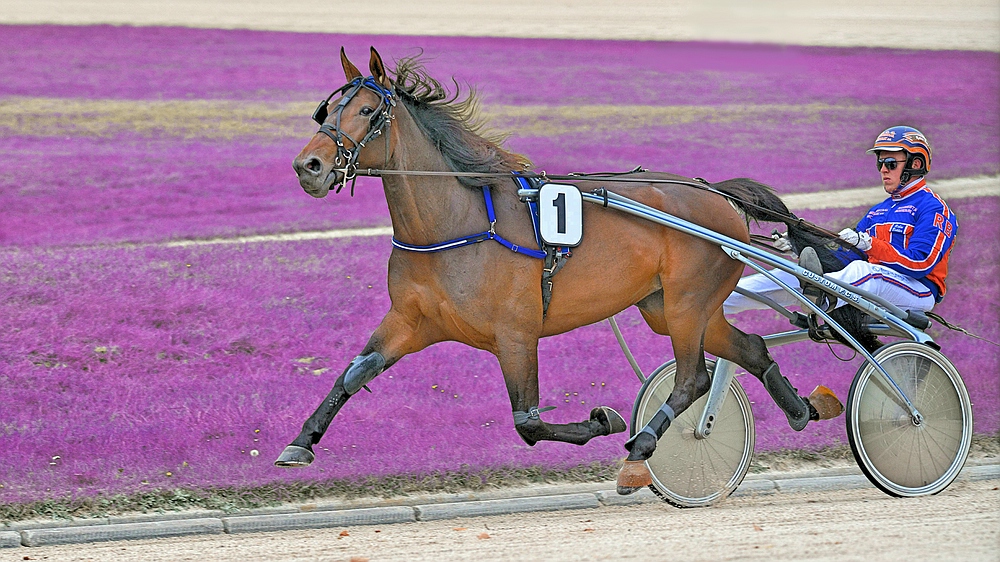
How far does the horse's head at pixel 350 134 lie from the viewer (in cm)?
409

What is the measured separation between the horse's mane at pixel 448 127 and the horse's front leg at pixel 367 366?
2.17ft

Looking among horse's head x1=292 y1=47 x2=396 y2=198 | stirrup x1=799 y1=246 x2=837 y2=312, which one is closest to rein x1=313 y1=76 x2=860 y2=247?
horse's head x1=292 y1=47 x2=396 y2=198

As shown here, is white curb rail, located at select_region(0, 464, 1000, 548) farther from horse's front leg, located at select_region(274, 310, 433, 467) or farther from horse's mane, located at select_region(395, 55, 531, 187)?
horse's mane, located at select_region(395, 55, 531, 187)

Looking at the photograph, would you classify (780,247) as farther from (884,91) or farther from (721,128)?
(884,91)

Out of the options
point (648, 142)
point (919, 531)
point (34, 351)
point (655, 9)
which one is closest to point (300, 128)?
point (648, 142)

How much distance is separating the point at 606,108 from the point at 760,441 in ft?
38.2

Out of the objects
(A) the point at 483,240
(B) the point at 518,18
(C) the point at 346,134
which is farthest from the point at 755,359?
(B) the point at 518,18

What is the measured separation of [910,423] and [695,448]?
1.03 metres

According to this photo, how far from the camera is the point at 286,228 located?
34.5ft

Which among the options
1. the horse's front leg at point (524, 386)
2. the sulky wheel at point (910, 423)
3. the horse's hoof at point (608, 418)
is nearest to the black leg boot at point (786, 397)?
the sulky wheel at point (910, 423)

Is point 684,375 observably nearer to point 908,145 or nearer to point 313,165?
point 908,145

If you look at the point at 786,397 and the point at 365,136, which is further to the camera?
the point at 786,397

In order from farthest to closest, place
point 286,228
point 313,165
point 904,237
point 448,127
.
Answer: point 286,228
point 904,237
point 448,127
point 313,165

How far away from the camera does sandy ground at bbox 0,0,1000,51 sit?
20953mm
